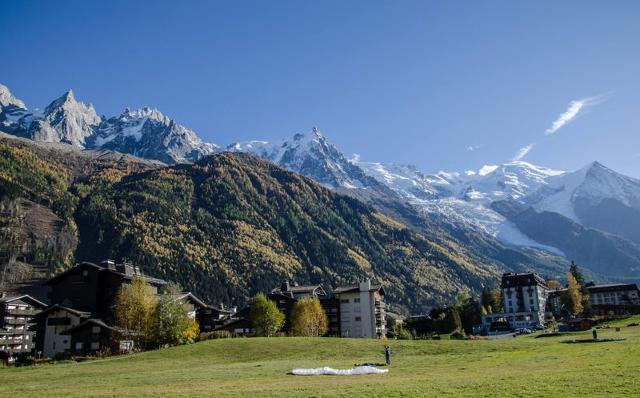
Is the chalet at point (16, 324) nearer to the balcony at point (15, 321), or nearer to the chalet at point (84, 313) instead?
the balcony at point (15, 321)

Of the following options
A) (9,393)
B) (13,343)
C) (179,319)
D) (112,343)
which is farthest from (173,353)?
(13,343)

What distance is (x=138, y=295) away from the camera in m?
104

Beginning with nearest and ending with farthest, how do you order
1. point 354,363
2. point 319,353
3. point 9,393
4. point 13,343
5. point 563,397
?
point 563,397 → point 9,393 → point 354,363 → point 319,353 → point 13,343

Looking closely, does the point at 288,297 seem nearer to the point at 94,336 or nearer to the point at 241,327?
the point at 241,327

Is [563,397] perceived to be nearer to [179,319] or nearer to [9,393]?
[9,393]

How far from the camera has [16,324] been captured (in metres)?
151

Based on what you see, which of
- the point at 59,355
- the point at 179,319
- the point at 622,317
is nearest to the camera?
the point at 59,355

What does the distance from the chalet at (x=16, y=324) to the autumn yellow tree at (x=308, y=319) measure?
67.9 metres

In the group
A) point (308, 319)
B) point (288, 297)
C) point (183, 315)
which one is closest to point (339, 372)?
point (183, 315)

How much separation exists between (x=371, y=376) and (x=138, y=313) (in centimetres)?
6765

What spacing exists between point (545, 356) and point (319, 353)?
3139 centimetres

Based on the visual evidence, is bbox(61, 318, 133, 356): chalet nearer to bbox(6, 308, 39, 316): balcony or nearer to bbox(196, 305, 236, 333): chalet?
bbox(6, 308, 39, 316): balcony

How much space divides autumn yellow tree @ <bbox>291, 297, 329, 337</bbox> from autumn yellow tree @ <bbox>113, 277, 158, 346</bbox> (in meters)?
42.0

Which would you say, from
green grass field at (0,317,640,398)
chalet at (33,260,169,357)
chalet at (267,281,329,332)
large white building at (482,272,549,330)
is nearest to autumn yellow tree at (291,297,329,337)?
chalet at (267,281,329,332)
